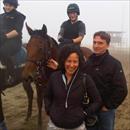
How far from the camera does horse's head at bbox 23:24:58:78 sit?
628 centimetres

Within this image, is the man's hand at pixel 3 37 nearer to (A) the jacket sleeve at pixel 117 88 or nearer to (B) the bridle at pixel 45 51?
(B) the bridle at pixel 45 51

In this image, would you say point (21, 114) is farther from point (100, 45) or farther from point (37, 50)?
point (100, 45)

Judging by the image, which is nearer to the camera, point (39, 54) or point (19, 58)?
point (39, 54)

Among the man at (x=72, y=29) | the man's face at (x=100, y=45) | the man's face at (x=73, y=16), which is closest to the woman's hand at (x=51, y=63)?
the man at (x=72, y=29)

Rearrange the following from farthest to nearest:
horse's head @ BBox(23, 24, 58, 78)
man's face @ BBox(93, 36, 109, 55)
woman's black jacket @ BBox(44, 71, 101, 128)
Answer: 1. horse's head @ BBox(23, 24, 58, 78)
2. man's face @ BBox(93, 36, 109, 55)
3. woman's black jacket @ BBox(44, 71, 101, 128)

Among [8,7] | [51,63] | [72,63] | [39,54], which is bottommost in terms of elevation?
[51,63]

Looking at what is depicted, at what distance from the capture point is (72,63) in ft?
14.2

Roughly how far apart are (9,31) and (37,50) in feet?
5.75

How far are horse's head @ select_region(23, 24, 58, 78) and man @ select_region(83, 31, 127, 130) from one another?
1.61m

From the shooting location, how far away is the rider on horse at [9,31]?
778cm

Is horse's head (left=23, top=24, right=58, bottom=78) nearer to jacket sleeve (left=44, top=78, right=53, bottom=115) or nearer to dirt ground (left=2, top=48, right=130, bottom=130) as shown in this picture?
jacket sleeve (left=44, top=78, right=53, bottom=115)

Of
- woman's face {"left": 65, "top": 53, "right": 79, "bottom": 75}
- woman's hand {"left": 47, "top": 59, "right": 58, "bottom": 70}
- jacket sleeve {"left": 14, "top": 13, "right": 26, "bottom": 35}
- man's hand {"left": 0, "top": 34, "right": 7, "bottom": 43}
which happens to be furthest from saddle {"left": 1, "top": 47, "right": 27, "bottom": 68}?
woman's face {"left": 65, "top": 53, "right": 79, "bottom": 75}

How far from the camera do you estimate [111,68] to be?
4.74 metres

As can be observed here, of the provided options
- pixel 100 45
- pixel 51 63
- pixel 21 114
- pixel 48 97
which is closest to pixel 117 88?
pixel 100 45
